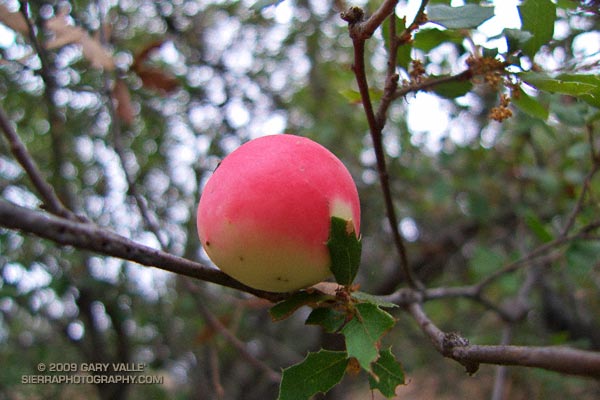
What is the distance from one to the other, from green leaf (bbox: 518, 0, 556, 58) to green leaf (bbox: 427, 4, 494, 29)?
0.32 feet

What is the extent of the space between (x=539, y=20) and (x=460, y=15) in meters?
0.17

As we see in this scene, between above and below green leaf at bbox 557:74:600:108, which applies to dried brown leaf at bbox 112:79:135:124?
below

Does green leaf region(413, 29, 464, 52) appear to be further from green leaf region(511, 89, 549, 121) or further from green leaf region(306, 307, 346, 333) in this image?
green leaf region(306, 307, 346, 333)

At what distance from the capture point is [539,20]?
96cm

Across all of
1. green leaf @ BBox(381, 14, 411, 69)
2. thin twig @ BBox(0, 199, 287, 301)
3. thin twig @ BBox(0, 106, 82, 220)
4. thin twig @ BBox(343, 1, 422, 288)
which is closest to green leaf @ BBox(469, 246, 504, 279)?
thin twig @ BBox(343, 1, 422, 288)

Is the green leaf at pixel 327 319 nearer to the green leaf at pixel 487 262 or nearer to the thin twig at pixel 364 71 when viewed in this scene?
the thin twig at pixel 364 71

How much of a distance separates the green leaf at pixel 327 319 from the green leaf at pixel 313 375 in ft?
0.13

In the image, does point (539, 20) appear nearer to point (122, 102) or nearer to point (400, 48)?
point (400, 48)

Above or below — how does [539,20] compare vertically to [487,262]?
above

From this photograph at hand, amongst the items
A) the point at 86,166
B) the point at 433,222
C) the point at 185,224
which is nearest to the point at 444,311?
the point at 433,222

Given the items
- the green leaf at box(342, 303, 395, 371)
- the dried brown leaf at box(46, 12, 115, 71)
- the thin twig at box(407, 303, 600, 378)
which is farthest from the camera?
the dried brown leaf at box(46, 12, 115, 71)

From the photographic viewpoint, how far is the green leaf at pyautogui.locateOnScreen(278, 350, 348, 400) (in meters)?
0.79

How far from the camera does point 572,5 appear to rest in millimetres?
1155

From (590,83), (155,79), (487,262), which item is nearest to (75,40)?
(155,79)
